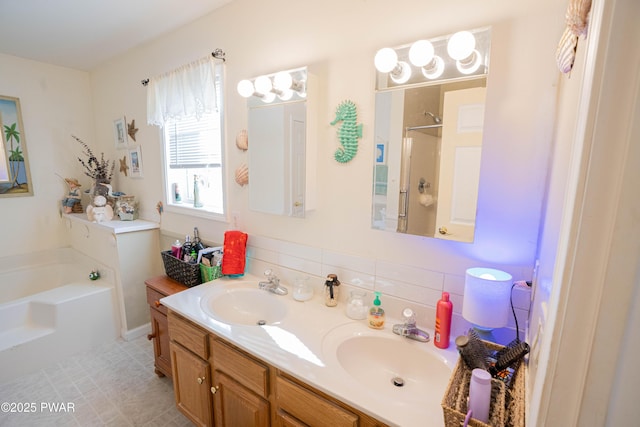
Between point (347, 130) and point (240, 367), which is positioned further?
point (347, 130)

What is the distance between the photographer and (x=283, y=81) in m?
1.44

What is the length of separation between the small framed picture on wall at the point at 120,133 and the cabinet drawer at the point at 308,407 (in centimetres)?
274

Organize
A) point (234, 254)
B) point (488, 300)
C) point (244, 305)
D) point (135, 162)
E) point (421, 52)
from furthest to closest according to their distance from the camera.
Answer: point (135, 162) < point (234, 254) < point (244, 305) < point (421, 52) < point (488, 300)

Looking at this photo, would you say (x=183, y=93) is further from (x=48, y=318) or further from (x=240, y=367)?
(x=48, y=318)

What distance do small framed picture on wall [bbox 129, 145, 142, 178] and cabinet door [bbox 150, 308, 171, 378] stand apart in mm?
1387

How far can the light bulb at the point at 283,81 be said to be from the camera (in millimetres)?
1422

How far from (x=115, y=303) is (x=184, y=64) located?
6.83ft

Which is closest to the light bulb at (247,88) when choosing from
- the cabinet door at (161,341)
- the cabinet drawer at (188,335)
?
the cabinet drawer at (188,335)

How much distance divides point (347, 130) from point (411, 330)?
0.91m

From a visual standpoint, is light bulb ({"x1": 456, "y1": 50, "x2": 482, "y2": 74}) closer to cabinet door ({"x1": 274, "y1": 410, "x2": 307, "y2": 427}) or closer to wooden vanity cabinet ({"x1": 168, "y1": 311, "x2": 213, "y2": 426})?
cabinet door ({"x1": 274, "y1": 410, "x2": 307, "y2": 427})

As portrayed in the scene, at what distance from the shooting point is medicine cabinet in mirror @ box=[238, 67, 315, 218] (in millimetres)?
1443

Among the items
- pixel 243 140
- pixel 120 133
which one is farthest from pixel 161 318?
pixel 120 133

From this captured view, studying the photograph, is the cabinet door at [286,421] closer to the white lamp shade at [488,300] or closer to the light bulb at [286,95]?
the white lamp shade at [488,300]

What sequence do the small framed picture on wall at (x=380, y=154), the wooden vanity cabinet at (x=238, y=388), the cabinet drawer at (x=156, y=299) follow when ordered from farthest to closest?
the cabinet drawer at (x=156, y=299) < the small framed picture on wall at (x=380, y=154) < the wooden vanity cabinet at (x=238, y=388)
